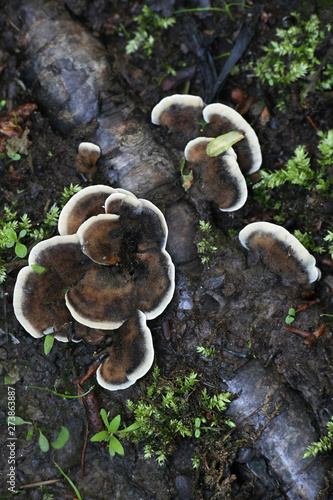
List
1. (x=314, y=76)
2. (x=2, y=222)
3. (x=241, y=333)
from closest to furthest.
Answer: (x=241, y=333) → (x=2, y=222) → (x=314, y=76)

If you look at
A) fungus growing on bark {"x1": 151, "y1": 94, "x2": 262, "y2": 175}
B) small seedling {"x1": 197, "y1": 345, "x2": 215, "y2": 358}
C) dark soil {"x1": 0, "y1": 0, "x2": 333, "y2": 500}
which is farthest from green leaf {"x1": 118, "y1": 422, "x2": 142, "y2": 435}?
fungus growing on bark {"x1": 151, "y1": 94, "x2": 262, "y2": 175}

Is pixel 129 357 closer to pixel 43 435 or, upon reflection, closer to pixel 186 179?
pixel 43 435

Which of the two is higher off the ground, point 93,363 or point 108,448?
point 93,363

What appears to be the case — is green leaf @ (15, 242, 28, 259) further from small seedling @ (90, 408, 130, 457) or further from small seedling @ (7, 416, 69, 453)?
small seedling @ (90, 408, 130, 457)

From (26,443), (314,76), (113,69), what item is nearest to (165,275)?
(26,443)

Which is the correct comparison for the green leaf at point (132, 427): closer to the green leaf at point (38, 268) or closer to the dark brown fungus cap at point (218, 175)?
the green leaf at point (38, 268)

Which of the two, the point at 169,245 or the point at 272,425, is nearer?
the point at 272,425

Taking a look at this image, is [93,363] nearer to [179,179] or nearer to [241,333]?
[241,333]

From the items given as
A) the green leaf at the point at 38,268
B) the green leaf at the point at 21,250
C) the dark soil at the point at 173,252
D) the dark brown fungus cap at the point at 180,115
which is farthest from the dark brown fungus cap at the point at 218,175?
the green leaf at the point at 21,250
